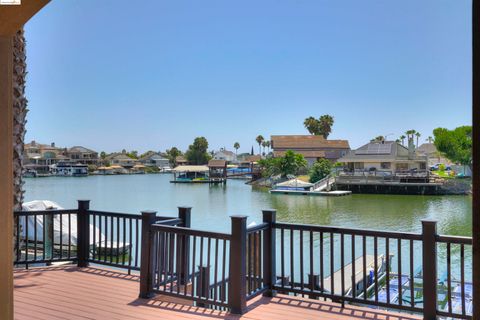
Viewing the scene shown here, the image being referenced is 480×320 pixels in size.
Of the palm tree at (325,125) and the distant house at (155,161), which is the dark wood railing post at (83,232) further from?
the distant house at (155,161)

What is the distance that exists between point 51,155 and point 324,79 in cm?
6129

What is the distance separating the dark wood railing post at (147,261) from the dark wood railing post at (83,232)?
1.54m

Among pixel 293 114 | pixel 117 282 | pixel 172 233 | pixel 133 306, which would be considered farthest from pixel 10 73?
pixel 293 114

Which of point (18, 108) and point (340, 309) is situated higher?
point (18, 108)

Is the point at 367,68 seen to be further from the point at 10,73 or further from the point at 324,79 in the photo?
the point at 10,73

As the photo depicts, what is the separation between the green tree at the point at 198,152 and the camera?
9150 cm

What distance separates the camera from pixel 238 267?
3.66 meters

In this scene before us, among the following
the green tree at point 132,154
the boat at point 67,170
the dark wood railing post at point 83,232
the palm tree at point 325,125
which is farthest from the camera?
the green tree at point 132,154

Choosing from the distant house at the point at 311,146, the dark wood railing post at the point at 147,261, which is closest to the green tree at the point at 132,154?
the distant house at the point at 311,146

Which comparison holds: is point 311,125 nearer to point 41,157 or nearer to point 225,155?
point 225,155

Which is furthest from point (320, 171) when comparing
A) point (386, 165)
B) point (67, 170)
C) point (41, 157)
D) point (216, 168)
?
point (41, 157)

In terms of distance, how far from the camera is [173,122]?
73875mm

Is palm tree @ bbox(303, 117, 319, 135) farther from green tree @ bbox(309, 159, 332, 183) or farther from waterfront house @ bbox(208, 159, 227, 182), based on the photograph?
green tree @ bbox(309, 159, 332, 183)

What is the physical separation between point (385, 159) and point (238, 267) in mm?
47606
